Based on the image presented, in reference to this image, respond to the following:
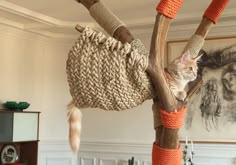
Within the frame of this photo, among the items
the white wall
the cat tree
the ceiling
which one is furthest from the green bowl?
the cat tree

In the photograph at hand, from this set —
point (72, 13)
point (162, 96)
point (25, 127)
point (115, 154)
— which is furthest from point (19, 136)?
point (162, 96)

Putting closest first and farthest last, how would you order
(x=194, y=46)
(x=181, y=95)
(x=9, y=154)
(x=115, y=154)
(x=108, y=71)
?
(x=108, y=71), (x=181, y=95), (x=194, y=46), (x=9, y=154), (x=115, y=154)

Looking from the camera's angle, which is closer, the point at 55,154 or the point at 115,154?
the point at 115,154

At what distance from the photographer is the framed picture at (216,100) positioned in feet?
13.5

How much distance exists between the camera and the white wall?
4.39 meters

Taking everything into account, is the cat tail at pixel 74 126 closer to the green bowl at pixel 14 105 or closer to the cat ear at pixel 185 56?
the cat ear at pixel 185 56

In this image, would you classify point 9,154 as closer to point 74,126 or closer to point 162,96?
point 74,126

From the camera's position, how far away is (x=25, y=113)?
161 inches

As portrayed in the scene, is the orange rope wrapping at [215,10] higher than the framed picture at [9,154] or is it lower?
higher

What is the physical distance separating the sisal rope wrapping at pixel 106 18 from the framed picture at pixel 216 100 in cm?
334

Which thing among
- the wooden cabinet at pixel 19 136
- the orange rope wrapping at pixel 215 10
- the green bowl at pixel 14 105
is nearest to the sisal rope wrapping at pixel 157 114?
the orange rope wrapping at pixel 215 10

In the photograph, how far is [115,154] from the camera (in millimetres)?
4664

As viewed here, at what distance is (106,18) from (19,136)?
10.6ft

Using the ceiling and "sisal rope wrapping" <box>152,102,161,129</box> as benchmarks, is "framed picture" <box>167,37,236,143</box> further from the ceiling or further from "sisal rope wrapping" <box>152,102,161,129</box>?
"sisal rope wrapping" <box>152,102,161,129</box>
